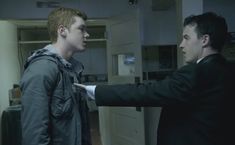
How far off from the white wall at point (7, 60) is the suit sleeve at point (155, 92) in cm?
325

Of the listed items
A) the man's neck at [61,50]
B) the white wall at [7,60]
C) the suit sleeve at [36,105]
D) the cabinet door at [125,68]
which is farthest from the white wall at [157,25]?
the suit sleeve at [36,105]

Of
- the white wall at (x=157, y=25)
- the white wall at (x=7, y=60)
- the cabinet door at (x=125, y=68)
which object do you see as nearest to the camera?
the cabinet door at (x=125, y=68)

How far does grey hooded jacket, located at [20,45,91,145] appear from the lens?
1.44 meters

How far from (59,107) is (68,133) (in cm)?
14

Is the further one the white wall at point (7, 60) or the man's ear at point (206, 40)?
the white wall at point (7, 60)

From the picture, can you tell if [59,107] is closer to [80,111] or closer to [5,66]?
[80,111]

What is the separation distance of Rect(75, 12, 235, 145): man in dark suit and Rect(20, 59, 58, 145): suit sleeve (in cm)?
24

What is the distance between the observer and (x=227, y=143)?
1474 mm

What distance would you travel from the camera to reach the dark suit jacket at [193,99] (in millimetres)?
1347

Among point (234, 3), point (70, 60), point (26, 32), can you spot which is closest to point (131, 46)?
point (234, 3)

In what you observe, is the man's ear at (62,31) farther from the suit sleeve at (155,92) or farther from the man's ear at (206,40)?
the man's ear at (206,40)

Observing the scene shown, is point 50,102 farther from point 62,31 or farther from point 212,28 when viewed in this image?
point 212,28

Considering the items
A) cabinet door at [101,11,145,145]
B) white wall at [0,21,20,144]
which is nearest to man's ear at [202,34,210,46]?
cabinet door at [101,11,145,145]

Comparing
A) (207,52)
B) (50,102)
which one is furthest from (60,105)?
(207,52)
